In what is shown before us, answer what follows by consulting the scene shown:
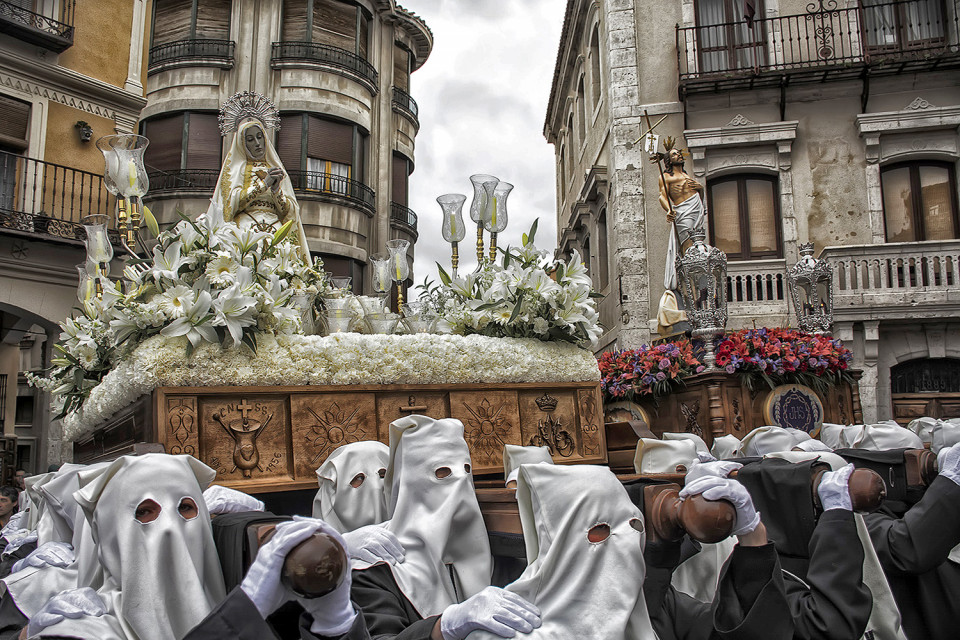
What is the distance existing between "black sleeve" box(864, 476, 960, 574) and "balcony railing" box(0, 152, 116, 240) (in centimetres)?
1337

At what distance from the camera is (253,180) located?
672 cm

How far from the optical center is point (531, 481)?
2.49m

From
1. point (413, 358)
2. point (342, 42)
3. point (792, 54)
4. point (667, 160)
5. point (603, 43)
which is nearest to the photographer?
point (413, 358)

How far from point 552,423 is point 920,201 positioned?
1306cm

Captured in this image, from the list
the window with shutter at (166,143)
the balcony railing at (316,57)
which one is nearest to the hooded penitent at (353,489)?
the window with shutter at (166,143)

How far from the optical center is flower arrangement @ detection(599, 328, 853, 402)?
721cm

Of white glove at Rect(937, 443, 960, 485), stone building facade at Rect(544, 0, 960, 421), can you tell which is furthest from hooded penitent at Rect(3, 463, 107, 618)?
stone building facade at Rect(544, 0, 960, 421)

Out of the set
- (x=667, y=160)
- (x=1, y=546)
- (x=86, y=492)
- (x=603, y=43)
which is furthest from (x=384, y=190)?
(x=86, y=492)

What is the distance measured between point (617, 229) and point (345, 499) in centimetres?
1255

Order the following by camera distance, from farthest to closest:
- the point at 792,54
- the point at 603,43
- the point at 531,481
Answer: the point at 603,43 < the point at 792,54 < the point at 531,481

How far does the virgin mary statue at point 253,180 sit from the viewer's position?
21.8ft

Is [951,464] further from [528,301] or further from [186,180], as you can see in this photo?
[186,180]

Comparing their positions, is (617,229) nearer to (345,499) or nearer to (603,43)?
(603,43)

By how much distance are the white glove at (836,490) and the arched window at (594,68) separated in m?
17.0
